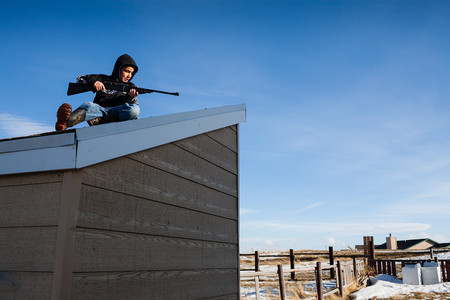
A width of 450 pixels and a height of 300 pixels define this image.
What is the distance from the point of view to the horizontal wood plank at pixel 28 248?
224cm

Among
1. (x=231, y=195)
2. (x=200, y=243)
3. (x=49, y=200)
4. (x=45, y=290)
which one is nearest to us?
(x=45, y=290)

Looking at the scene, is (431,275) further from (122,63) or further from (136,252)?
(136,252)

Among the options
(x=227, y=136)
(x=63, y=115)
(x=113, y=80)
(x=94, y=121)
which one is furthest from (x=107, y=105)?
(x=227, y=136)

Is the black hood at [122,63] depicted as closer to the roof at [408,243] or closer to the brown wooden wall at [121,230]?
the brown wooden wall at [121,230]

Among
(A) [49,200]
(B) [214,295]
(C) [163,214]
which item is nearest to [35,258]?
(A) [49,200]

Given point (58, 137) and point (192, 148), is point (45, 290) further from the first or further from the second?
point (192, 148)

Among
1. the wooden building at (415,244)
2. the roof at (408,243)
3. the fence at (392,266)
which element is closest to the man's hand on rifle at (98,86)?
the fence at (392,266)

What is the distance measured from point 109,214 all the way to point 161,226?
2.07ft

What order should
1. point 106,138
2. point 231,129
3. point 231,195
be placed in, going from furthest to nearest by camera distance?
point 231,129 → point 231,195 → point 106,138

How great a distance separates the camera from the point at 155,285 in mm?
2975

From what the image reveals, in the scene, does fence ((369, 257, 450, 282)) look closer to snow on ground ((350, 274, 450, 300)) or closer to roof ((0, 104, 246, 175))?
snow on ground ((350, 274, 450, 300))

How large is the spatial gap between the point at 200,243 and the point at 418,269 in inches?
484

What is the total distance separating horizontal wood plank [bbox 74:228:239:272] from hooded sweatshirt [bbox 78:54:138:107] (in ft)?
5.50

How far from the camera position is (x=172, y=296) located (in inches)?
125
